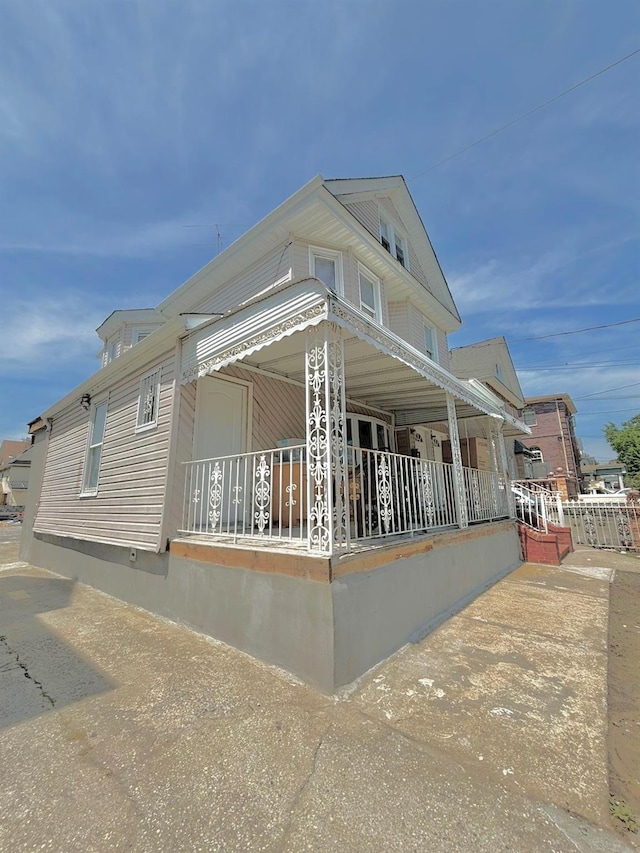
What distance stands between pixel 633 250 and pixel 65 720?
56.8 ft

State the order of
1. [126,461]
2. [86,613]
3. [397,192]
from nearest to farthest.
Result: [86,613] → [126,461] → [397,192]

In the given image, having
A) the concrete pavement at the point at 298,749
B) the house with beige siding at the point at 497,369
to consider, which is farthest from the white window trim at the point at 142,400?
A: the house with beige siding at the point at 497,369

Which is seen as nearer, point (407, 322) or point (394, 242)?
point (407, 322)

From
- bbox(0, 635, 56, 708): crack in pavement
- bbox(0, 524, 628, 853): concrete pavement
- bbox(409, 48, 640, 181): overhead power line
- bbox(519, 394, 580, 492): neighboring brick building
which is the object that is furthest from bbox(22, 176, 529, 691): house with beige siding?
bbox(519, 394, 580, 492): neighboring brick building

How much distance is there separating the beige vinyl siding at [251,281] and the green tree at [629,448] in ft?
94.4

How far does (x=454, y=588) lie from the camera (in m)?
5.49

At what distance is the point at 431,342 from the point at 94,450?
8894mm

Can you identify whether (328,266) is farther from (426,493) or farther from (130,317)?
(130,317)

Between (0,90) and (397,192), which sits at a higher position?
(397,192)

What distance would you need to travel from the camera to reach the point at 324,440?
11.4 ft

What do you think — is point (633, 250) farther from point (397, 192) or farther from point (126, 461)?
point (126, 461)

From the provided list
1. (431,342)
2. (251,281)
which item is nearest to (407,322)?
(431,342)

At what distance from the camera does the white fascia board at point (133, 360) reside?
17.9ft

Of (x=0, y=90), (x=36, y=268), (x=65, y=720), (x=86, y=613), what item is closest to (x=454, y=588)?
(x=65, y=720)
